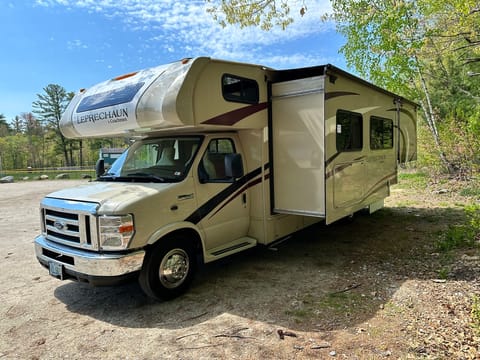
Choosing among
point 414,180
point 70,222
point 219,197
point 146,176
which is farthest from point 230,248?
point 414,180

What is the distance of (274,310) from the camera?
12.6 ft

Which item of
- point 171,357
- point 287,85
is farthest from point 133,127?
point 171,357

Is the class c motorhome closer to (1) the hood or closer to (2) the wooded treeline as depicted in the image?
(1) the hood

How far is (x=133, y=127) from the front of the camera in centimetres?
436

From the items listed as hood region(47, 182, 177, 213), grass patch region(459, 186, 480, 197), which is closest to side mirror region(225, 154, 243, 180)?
hood region(47, 182, 177, 213)

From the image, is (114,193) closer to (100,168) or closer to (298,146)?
(100,168)

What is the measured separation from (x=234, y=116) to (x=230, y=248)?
6.13ft

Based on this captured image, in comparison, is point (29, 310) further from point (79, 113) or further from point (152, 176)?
point (79, 113)

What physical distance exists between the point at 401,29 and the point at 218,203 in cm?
894

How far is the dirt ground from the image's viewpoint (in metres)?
3.13

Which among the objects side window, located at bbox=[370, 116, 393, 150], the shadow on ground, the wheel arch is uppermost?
side window, located at bbox=[370, 116, 393, 150]

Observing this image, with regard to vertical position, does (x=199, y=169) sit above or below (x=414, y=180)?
above

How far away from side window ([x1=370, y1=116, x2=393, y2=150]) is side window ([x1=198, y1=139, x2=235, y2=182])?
3.19 m

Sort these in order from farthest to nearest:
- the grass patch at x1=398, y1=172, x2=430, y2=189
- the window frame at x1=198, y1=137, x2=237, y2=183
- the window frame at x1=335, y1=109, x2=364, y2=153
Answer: the grass patch at x1=398, y1=172, x2=430, y2=189 < the window frame at x1=335, y1=109, x2=364, y2=153 < the window frame at x1=198, y1=137, x2=237, y2=183
